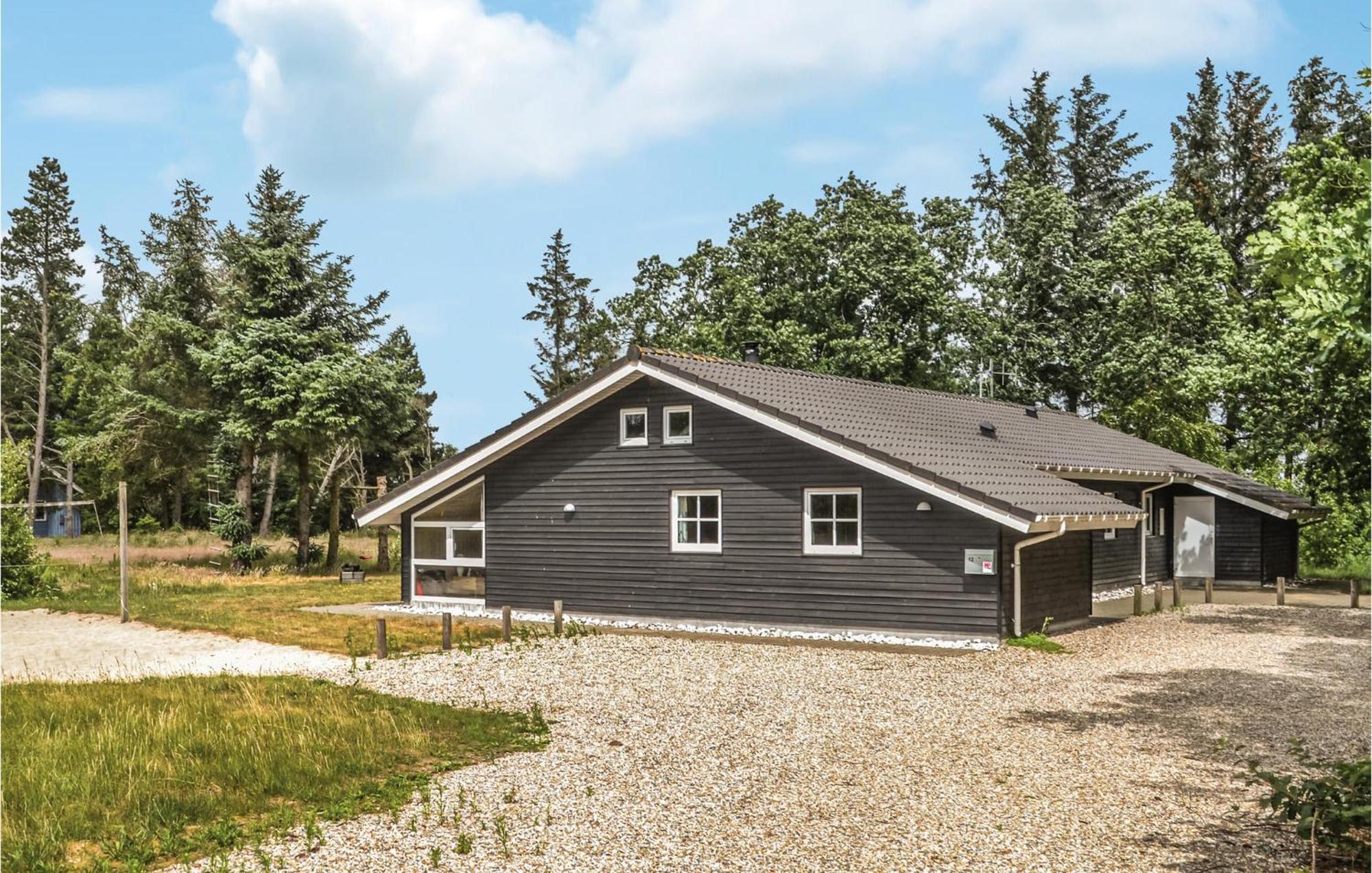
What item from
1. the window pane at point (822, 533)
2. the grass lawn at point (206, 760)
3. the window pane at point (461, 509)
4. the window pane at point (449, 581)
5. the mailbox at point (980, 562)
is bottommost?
the grass lawn at point (206, 760)

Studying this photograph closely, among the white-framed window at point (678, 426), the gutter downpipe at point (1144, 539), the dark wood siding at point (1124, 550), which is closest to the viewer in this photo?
the white-framed window at point (678, 426)

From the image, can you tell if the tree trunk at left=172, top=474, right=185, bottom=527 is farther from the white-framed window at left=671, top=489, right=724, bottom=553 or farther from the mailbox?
the mailbox

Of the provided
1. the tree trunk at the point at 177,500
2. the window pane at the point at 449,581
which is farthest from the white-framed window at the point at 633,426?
the tree trunk at the point at 177,500

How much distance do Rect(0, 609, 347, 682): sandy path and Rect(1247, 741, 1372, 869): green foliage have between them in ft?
38.0

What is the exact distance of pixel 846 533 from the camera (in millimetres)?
18031

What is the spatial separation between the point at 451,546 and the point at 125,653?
21.9ft

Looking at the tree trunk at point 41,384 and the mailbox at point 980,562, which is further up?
the tree trunk at point 41,384

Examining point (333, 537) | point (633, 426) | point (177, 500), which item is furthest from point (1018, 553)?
point (177, 500)

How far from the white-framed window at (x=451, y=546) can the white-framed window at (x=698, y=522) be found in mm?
4295

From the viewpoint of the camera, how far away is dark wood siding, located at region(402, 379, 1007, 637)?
56.5 ft

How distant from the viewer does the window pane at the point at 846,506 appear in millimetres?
17969

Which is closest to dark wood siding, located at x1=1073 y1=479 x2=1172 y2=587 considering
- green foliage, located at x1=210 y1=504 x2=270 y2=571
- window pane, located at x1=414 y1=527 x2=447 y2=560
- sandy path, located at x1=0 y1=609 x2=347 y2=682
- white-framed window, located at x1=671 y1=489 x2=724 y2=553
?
white-framed window, located at x1=671 y1=489 x2=724 y2=553

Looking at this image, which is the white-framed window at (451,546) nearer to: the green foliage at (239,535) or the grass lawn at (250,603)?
the grass lawn at (250,603)

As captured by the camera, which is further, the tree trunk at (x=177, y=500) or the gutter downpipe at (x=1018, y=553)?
the tree trunk at (x=177, y=500)
